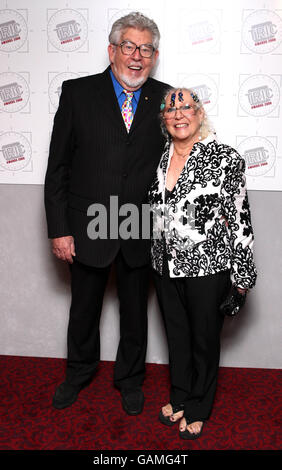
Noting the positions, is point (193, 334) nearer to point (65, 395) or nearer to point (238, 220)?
point (238, 220)

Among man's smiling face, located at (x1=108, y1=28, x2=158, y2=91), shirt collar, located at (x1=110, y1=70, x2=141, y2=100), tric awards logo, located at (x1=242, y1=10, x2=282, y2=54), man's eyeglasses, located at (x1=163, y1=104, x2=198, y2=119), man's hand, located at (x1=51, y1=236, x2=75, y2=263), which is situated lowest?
man's hand, located at (x1=51, y1=236, x2=75, y2=263)

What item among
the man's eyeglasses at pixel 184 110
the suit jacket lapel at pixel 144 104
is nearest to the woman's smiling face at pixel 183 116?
the man's eyeglasses at pixel 184 110

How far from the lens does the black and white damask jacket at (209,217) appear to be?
1.79m

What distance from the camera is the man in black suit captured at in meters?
1.95

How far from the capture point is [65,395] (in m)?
2.23

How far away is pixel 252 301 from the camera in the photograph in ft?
8.30

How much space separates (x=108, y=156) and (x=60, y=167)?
24 centimetres

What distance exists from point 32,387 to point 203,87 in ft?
6.01

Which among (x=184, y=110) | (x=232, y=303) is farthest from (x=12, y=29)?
(x=232, y=303)

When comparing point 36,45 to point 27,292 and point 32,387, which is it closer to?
point 27,292

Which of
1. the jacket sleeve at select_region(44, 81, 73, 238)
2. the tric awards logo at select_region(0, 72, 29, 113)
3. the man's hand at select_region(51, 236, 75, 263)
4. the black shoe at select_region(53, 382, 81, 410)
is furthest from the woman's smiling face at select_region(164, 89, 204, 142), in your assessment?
the black shoe at select_region(53, 382, 81, 410)

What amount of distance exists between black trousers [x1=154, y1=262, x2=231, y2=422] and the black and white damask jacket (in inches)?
3.1

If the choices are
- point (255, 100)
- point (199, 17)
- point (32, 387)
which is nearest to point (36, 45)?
point (199, 17)

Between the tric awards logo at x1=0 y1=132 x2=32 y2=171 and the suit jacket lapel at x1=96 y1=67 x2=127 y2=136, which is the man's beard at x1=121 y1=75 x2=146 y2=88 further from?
the tric awards logo at x1=0 y1=132 x2=32 y2=171
